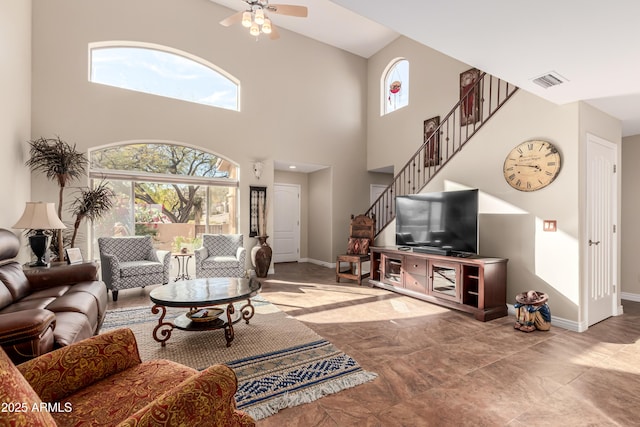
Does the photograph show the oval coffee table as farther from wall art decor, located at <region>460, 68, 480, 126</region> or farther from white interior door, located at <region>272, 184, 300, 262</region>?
wall art decor, located at <region>460, 68, 480, 126</region>

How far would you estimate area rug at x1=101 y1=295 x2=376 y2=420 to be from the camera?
2131mm

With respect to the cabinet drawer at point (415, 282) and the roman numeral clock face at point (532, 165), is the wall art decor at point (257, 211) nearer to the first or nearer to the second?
the cabinet drawer at point (415, 282)

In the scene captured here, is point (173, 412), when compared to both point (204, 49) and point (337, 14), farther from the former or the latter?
point (337, 14)

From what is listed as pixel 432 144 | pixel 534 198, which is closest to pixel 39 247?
pixel 534 198

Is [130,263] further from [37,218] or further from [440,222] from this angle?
[440,222]

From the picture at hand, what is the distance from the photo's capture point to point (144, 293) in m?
4.76

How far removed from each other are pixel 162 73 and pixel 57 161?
7.76 ft

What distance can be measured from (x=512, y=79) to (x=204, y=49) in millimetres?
5327

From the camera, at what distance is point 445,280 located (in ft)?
13.7

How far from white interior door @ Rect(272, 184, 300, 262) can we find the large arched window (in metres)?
1.66

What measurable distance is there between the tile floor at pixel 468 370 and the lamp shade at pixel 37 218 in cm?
131

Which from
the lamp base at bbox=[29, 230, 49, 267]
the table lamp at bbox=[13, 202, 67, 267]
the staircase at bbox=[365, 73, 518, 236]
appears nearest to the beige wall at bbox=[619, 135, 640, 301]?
the staircase at bbox=[365, 73, 518, 236]

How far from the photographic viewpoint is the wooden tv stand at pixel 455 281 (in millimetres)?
3738

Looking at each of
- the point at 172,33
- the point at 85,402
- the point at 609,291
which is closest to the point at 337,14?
the point at 172,33
